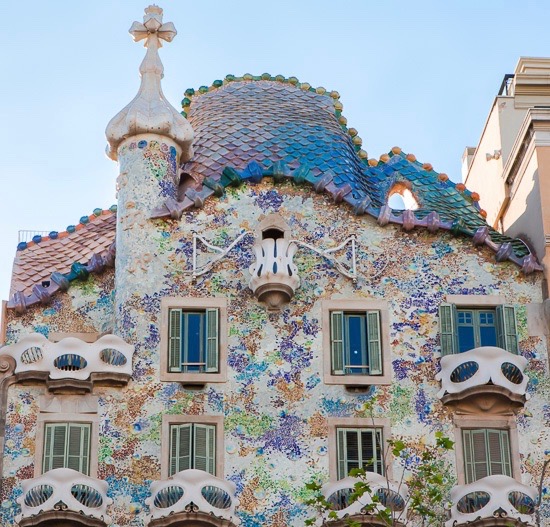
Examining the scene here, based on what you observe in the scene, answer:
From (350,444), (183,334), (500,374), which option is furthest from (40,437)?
(500,374)

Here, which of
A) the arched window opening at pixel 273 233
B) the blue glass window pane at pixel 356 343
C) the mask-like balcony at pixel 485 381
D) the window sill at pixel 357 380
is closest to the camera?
the mask-like balcony at pixel 485 381

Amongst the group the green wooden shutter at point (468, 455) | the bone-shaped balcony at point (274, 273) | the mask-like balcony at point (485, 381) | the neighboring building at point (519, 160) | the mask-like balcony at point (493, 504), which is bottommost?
the mask-like balcony at point (493, 504)

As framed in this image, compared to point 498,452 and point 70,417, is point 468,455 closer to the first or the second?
point 498,452

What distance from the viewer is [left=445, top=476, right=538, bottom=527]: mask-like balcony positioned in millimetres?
29547

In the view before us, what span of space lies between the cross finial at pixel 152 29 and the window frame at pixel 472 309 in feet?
24.4

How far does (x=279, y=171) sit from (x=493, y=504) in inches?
287

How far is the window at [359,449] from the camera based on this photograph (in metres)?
30.5

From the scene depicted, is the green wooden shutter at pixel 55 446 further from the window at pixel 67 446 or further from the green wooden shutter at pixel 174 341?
the green wooden shutter at pixel 174 341

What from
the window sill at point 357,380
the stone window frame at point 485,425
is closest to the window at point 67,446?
the window sill at point 357,380

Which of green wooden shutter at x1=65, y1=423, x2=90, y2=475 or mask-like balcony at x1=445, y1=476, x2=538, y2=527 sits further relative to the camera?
Result: green wooden shutter at x1=65, y1=423, x2=90, y2=475

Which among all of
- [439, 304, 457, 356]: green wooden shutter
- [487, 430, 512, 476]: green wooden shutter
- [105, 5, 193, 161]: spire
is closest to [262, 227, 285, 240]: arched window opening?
[105, 5, 193, 161]: spire

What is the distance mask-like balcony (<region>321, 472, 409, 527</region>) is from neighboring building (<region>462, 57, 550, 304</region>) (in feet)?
16.6

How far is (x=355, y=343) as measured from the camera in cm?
3170

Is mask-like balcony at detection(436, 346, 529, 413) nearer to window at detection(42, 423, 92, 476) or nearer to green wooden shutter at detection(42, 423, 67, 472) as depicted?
window at detection(42, 423, 92, 476)
